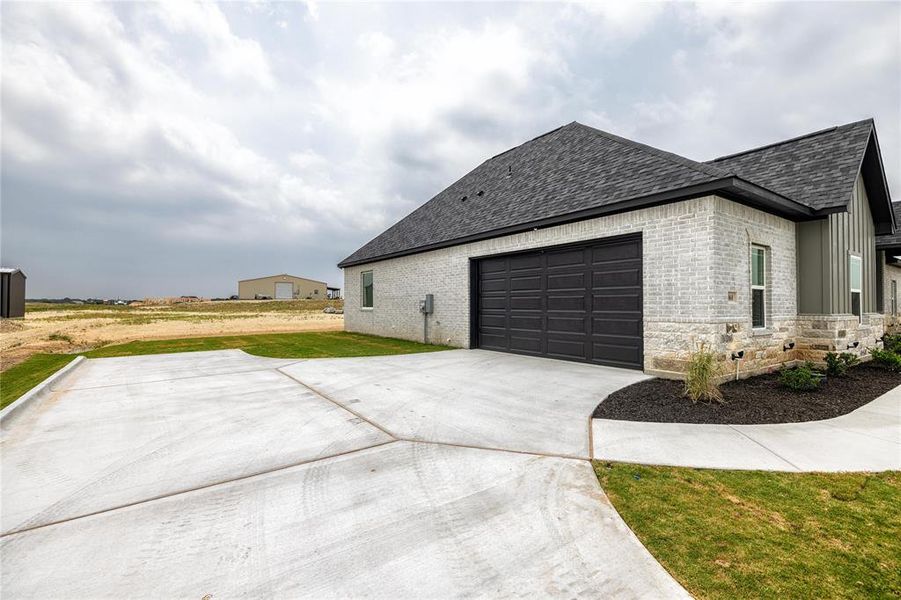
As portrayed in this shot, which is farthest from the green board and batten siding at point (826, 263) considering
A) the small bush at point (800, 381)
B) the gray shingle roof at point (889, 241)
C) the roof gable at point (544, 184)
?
the gray shingle roof at point (889, 241)

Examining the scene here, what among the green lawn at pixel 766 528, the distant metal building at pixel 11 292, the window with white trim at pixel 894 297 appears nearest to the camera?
the green lawn at pixel 766 528

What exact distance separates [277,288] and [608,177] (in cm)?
7116

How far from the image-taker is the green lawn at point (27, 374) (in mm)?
6023

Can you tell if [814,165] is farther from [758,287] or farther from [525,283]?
[525,283]

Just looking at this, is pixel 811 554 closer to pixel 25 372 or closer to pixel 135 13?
pixel 25 372

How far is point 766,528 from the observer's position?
252 centimetres

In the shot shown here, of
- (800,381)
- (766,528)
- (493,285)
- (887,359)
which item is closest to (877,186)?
(887,359)

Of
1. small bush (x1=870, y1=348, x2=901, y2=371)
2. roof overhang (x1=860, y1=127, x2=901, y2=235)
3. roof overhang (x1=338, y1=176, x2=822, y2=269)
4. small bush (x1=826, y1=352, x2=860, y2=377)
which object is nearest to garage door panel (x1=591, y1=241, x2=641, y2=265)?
roof overhang (x1=338, y1=176, x2=822, y2=269)

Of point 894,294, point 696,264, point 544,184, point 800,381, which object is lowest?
point 800,381

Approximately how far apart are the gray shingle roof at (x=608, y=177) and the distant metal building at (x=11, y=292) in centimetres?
2892

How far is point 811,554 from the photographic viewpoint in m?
2.26

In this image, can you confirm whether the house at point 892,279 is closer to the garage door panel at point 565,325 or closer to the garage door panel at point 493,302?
the garage door panel at point 565,325

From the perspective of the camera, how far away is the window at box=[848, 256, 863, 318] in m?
9.05

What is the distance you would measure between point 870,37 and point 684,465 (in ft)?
47.0
